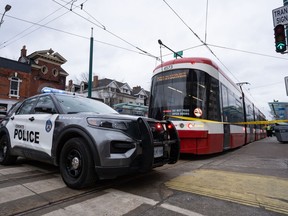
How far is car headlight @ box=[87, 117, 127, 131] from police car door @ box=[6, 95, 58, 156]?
106 centimetres

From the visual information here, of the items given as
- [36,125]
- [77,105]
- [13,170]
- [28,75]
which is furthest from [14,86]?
[77,105]

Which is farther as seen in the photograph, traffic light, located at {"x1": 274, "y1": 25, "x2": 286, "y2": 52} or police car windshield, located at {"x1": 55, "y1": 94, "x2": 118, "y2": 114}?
traffic light, located at {"x1": 274, "y1": 25, "x2": 286, "y2": 52}

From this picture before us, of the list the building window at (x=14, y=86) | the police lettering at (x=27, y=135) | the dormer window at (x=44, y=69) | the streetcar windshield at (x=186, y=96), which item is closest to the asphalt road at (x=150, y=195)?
the police lettering at (x=27, y=135)

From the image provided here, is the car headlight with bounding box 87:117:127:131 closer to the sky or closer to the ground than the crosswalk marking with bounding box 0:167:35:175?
closer to the sky

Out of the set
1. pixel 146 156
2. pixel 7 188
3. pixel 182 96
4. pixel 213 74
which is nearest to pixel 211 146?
pixel 182 96

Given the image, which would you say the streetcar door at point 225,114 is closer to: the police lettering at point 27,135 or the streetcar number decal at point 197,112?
the streetcar number decal at point 197,112

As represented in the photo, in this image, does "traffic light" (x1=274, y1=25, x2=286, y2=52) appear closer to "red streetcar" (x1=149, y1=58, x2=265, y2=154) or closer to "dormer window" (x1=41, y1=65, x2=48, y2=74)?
"red streetcar" (x1=149, y1=58, x2=265, y2=154)

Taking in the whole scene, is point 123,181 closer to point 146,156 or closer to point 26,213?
point 146,156

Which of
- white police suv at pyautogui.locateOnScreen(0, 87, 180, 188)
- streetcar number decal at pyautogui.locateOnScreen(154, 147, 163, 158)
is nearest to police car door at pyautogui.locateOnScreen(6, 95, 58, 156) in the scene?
white police suv at pyautogui.locateOnScreen(0, 87, 180, 188)

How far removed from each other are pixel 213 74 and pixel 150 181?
198 inches

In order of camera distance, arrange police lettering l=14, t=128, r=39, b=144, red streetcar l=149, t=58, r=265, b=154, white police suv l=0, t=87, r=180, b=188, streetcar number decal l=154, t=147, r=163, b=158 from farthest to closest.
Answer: red streetcar l=149, t=58, r=265, b=154, police lettering l=14, t=128, r=39, b=144, streetcar number decal l=154, t=147, r=163, b=158, white police suv l=0, t=87, r=180, b=188

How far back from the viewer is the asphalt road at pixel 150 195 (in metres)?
3.22

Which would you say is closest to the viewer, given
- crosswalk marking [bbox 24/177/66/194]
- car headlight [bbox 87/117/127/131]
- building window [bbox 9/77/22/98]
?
car headlight [bbox 87/117/127/131]

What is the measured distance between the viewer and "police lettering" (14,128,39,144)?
5.01 m
